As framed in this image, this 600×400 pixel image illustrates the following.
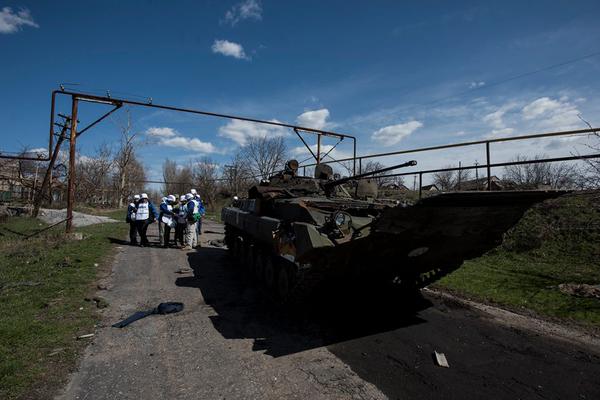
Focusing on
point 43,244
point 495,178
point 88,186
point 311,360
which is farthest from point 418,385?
point 88,186

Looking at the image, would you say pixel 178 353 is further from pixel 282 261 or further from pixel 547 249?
pixel 547 249

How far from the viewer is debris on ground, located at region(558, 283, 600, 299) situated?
6109mm

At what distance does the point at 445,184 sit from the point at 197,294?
716 cm

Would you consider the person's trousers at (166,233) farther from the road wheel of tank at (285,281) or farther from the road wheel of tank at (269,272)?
the road wheel of tank at (285,281)

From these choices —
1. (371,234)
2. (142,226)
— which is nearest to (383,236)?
(371,234)

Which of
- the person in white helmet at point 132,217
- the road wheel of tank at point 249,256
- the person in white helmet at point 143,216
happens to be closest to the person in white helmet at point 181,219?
the person in white helmet at point 143,216

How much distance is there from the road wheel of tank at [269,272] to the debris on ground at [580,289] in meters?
4.83

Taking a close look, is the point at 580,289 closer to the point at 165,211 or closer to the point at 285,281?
the point at 285,281

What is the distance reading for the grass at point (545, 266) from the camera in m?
5.92

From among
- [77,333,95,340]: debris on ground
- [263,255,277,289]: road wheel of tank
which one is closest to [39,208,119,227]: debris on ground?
[263,255,277,289]: road wheel of tank

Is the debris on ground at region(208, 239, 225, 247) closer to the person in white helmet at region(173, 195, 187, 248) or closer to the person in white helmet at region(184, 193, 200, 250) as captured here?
the person in white helmet at region(184, 193, 200, 250)

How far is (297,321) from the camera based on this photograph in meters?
5.46

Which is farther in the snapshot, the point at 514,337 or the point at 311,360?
the point at 514,337

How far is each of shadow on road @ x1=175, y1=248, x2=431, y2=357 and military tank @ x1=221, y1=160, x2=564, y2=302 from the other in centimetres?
36
